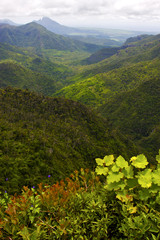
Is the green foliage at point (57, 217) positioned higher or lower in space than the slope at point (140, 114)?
higher

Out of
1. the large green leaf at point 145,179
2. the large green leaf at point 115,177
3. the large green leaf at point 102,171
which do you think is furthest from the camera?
the large green leaf at point 102,171

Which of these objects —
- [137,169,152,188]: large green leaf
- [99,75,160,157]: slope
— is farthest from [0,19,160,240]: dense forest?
[99,75,160,157]: slope

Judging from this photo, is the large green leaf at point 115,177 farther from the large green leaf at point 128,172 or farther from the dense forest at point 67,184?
the large green leaf at point 128,172

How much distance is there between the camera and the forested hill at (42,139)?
25516 millimetres

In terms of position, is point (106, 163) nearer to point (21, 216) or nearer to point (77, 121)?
point (21, 216)

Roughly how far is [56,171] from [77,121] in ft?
168

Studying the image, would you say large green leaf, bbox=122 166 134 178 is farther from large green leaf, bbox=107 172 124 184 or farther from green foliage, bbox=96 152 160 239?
large green leaf, bbox=107 172 124 184

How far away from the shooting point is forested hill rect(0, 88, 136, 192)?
2552cm

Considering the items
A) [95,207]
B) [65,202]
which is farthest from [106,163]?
[65,202]

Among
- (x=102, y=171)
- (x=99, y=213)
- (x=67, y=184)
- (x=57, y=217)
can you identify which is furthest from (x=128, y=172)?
(x=67, y=184)

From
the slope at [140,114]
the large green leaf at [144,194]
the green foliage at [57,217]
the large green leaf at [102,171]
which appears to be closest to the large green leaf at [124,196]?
the large green leaf at [144,194]

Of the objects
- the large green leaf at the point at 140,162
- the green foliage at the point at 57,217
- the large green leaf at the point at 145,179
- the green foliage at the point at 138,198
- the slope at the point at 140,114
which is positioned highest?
the large green leaf at the point at 140,162

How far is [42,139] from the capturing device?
123ft

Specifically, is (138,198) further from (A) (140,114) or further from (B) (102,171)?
(A) (140,114)
